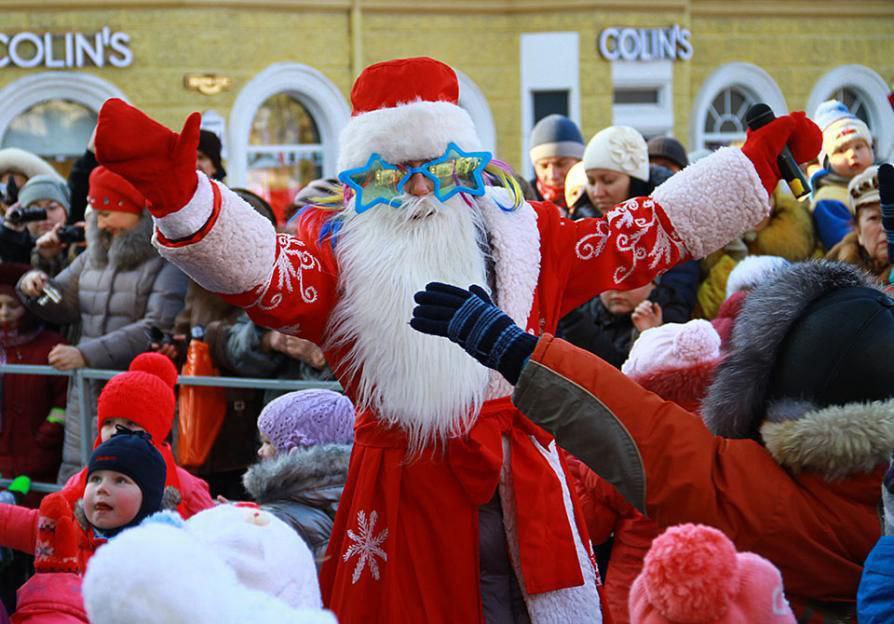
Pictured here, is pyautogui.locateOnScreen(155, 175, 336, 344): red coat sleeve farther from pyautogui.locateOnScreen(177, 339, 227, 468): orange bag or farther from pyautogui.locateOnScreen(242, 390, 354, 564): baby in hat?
pyautogui.locateOnScreen(177, 339, 227, 468): orange bag

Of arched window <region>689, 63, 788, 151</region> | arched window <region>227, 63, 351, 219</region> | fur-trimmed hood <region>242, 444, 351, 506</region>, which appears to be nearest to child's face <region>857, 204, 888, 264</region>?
fur-trimmed hood <region>242, 444, 351, 506</region>

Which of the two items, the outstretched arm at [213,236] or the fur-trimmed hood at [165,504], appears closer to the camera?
the outstretched arm at [213,236]

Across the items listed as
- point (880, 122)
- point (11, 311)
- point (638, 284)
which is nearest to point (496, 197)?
point (638, 284)

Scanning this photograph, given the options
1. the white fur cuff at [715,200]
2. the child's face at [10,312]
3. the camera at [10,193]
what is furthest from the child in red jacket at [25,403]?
the white fur cuff at [715,200]

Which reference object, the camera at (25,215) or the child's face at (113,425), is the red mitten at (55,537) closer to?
the child's face at (113,425)

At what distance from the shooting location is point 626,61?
13781mm

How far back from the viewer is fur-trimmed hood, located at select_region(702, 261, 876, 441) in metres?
2.08

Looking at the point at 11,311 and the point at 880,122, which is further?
the point at 880,122

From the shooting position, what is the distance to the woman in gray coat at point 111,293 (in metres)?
5.11

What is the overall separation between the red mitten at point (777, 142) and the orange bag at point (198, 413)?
2780 millimetres

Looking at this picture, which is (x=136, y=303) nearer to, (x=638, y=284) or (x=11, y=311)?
(x=11, y=311)

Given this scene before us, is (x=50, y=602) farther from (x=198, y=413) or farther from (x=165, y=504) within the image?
(x=198, y=413)

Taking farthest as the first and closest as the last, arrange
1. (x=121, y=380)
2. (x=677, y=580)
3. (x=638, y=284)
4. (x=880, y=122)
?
(x=880, y=122)
(x=121, y=380)
(x=638, y=284)
(x=677, y=580)

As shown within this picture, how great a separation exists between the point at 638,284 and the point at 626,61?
11311 mm
